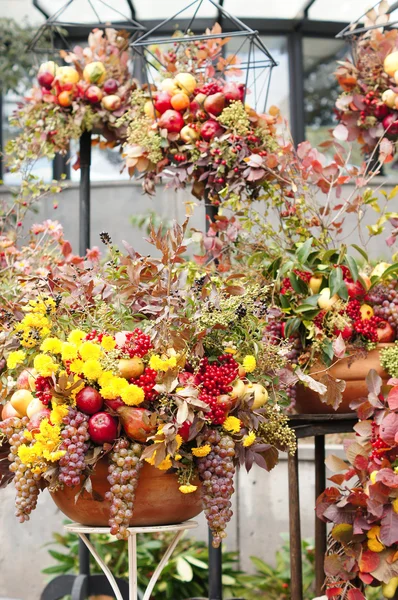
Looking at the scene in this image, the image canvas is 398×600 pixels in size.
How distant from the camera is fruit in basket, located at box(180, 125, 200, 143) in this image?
5.60 feet

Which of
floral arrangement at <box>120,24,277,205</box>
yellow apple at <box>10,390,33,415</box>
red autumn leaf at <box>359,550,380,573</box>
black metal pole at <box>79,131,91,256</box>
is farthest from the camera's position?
black metal pole at <box>79,131,91,256</box>

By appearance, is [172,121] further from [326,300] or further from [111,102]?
[326,300]

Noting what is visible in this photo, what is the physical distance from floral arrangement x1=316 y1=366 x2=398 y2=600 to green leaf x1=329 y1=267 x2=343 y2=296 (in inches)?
7.5

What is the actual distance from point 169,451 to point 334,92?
13.3ft

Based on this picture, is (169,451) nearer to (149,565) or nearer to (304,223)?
(304,223)

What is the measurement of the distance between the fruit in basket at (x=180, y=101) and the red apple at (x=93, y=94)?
1.04 feet

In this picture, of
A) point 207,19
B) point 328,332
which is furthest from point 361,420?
point 207,19

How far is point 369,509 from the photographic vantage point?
133 cm

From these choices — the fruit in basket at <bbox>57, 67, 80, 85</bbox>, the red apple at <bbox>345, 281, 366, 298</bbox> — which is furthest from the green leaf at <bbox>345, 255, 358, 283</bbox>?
the fruit in basket at <bbox>57, 67, 80, 85</bbox>

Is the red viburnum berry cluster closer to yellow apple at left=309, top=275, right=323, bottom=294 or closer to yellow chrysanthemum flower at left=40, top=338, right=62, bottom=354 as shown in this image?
yellow chrysanthemum flower at left=40, top=338, right=62, bottom=354

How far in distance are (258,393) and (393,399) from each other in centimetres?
30

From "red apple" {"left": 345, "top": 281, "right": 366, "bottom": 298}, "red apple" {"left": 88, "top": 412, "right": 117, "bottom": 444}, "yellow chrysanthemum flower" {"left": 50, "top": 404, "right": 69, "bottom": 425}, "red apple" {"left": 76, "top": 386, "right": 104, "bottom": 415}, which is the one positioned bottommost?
"red apple" {"left": 88, "top": 412, "right": 117, "bottom": 444}

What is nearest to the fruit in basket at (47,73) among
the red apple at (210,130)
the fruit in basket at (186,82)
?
the fruit in basket at (186,82)

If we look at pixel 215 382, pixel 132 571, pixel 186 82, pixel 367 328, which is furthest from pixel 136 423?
pixel 186 82
